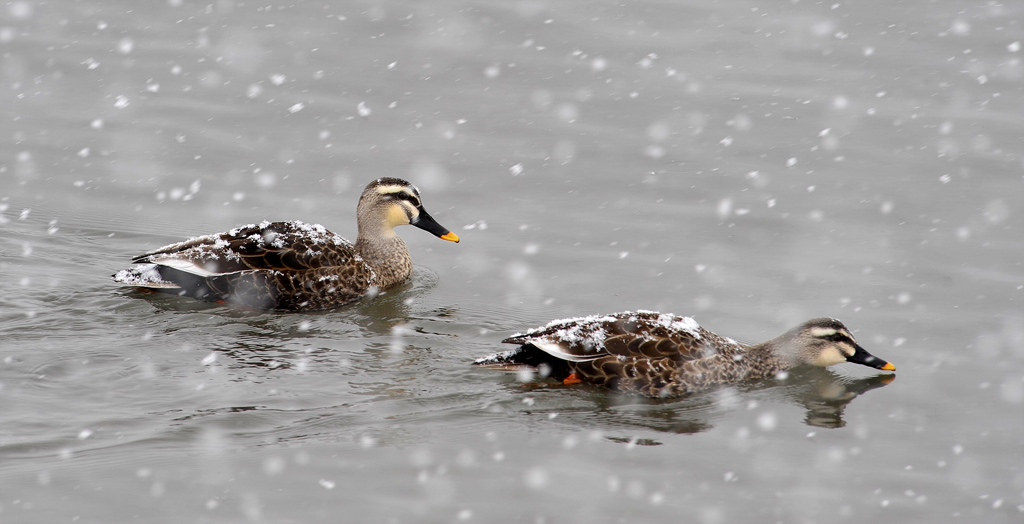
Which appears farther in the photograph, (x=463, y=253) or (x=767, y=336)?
(x=463, y=253)

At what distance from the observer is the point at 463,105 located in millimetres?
14109

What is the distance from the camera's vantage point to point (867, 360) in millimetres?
9023

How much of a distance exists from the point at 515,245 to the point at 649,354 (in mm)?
2897

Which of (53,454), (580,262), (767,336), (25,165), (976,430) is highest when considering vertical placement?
(25,165)

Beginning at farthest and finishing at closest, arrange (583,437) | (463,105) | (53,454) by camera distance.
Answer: (463,105) → (583,437) → (53,454)

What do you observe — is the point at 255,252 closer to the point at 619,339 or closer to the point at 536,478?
the point at 619,339

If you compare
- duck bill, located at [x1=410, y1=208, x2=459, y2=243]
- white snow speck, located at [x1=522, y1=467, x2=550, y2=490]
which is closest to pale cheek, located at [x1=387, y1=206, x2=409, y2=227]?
duck bill, located at [x1=410, y1=208, x2=459, y2=243]

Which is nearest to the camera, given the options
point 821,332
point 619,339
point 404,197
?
point 619,339

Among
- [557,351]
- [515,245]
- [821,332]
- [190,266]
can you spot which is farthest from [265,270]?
[821,332]

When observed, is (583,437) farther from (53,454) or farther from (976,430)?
(53,454)

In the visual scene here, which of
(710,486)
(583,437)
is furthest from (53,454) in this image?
(710,486)

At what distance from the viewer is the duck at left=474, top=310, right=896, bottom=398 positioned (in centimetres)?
872

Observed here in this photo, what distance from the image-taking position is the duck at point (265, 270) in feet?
33.3

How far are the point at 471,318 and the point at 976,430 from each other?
3.99 m
